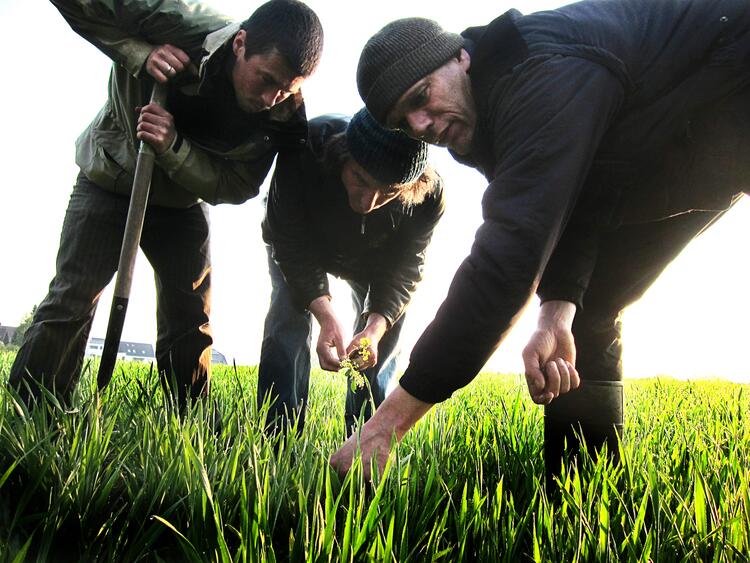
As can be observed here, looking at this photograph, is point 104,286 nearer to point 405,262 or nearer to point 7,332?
point 405,262

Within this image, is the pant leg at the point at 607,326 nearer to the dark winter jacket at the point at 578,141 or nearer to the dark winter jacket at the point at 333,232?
the dark winter jacket at the point at 578,141

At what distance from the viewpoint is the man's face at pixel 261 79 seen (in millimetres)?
2273

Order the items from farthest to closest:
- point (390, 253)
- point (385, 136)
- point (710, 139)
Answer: point (390, 253), point (385, 136), point (710, 139)

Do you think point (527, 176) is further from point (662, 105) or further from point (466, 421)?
point (466, 421)

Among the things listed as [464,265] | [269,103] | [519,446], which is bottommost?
[519,446]

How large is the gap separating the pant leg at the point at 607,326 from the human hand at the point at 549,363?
46cm

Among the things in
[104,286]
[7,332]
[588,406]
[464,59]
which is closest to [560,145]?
[464,59]

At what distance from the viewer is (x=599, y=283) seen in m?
2.06

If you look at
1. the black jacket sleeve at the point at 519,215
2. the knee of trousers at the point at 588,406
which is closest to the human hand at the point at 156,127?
the black jacket sleeve at the point at 519,215

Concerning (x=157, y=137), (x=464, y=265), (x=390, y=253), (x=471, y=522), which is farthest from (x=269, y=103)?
(x=471, y=522)

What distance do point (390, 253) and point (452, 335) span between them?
159 centimetres

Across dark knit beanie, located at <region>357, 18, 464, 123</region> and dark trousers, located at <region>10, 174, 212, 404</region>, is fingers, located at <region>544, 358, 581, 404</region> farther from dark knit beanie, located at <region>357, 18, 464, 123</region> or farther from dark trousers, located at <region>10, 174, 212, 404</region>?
dark trousers, located at <region>10, 174, 212, 404</region>

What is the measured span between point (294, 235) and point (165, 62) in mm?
844

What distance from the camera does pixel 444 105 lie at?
66.9 inches
